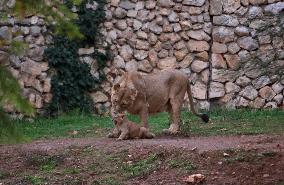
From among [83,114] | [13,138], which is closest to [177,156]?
[13,138]

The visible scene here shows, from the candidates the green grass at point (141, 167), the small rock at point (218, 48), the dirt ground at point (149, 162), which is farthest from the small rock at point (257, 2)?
the green grass at point (141, 167)

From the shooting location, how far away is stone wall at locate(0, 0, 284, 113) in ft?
50.7

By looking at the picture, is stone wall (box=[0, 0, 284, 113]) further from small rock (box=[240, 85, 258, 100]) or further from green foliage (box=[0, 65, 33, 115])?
green foliage (box=[0, 65, 33, 115])

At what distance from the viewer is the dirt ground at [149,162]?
8.20 metres

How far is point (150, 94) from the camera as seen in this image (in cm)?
1039

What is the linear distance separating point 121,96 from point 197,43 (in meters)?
5.99

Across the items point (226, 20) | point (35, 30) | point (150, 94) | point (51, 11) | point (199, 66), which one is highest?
point (226, 20)

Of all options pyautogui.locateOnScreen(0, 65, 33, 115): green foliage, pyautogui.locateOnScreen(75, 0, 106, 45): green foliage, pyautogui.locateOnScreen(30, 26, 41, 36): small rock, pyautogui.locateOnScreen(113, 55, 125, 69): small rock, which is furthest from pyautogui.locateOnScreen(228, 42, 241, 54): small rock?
pyautogui.locateOnScreen(0, 65, 33, 115): green foliage

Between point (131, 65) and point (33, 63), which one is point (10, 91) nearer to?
point (33, 63)

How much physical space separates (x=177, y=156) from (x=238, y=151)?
2.35 feet

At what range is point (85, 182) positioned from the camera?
8.45 m

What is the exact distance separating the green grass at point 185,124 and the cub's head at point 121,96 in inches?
44.3

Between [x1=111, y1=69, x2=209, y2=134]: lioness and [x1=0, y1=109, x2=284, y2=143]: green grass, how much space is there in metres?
0.37

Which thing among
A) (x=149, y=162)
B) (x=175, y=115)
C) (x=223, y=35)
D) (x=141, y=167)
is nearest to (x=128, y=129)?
(x=175, y=115)
